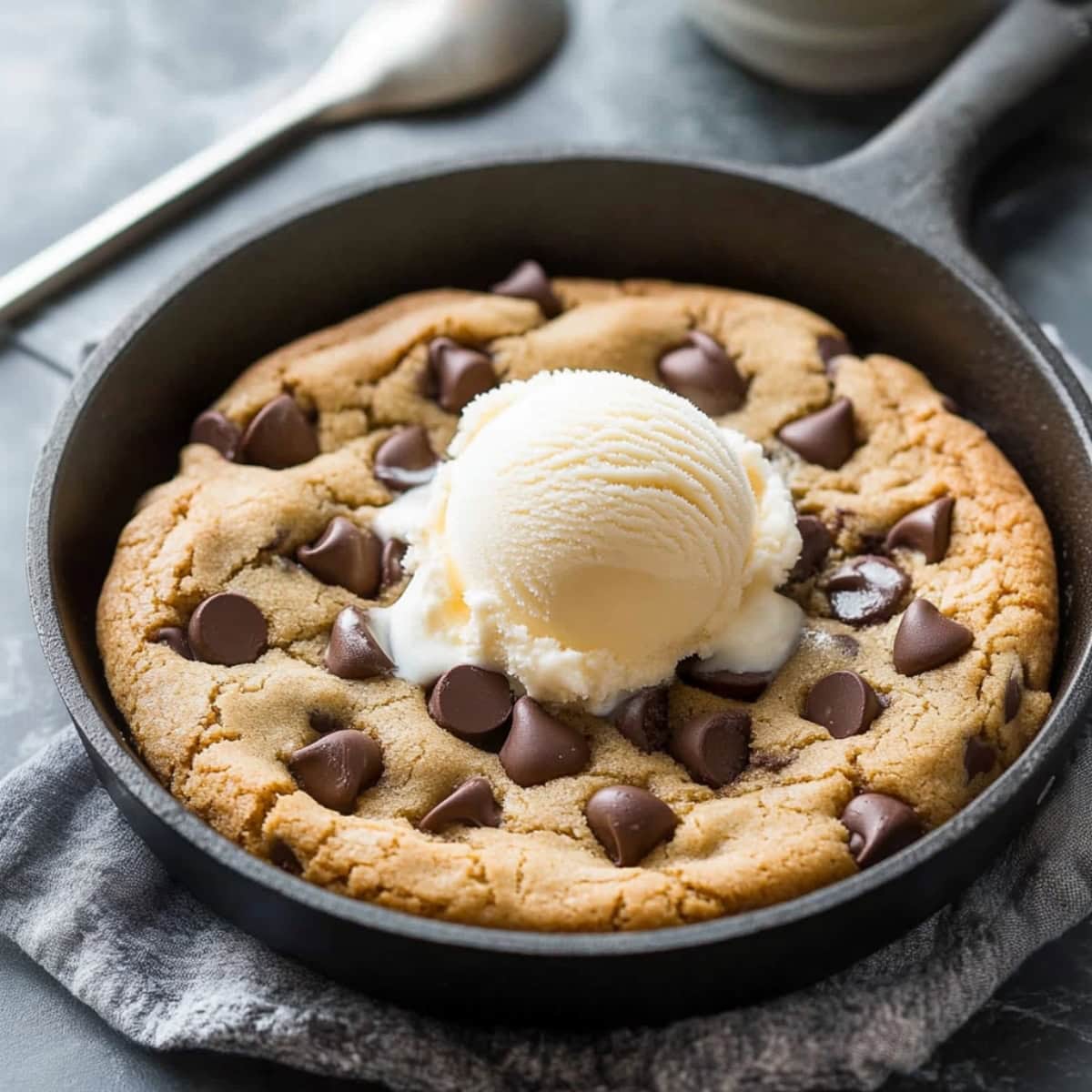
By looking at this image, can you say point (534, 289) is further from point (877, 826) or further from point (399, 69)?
point (877, 826)

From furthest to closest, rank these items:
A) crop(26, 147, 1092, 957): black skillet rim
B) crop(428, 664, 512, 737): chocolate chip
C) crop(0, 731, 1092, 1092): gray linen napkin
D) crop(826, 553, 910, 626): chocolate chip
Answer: crop(826, 553, 910, 626): chocolate chip, crop(428, 664, 512, 737): chocolate chip, crop(0, 731, 1092, 1092): gray linen napkin, crop(26, 147, 1092, 957): black skillet rim

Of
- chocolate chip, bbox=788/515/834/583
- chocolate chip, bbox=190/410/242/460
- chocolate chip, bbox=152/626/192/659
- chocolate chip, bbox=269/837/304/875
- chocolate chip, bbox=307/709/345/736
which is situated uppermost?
chocolate chip, bbox=190/410/242/460

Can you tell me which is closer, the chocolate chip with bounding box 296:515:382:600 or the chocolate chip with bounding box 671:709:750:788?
the chocolate chip with bounding box 671:709:750:788

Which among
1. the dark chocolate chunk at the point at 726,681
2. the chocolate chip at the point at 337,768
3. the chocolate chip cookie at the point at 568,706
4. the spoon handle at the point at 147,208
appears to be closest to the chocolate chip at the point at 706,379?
the chocolate chip cookie at the point at 568,706

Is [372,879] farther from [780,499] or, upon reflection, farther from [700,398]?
[700,398]

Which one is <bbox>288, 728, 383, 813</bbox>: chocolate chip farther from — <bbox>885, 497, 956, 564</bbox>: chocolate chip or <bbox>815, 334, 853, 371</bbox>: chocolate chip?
<bbox>815, 334, 853, 371</bbox>: chocolate chip

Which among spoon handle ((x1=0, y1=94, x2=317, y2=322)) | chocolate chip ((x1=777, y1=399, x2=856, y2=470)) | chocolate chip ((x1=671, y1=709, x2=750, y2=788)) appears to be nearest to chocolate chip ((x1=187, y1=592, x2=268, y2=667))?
chocolate chip ((x1=671, y1=709, x2=750, y2=788))

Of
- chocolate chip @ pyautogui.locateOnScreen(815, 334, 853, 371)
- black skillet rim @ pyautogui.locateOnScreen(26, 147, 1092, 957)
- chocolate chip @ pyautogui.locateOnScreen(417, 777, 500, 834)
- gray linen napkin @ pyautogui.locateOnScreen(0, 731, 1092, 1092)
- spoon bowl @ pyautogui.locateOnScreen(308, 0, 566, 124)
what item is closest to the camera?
black skillet rim @ pyautogui.locateOnScreen(26, 147, 1092, 957)
